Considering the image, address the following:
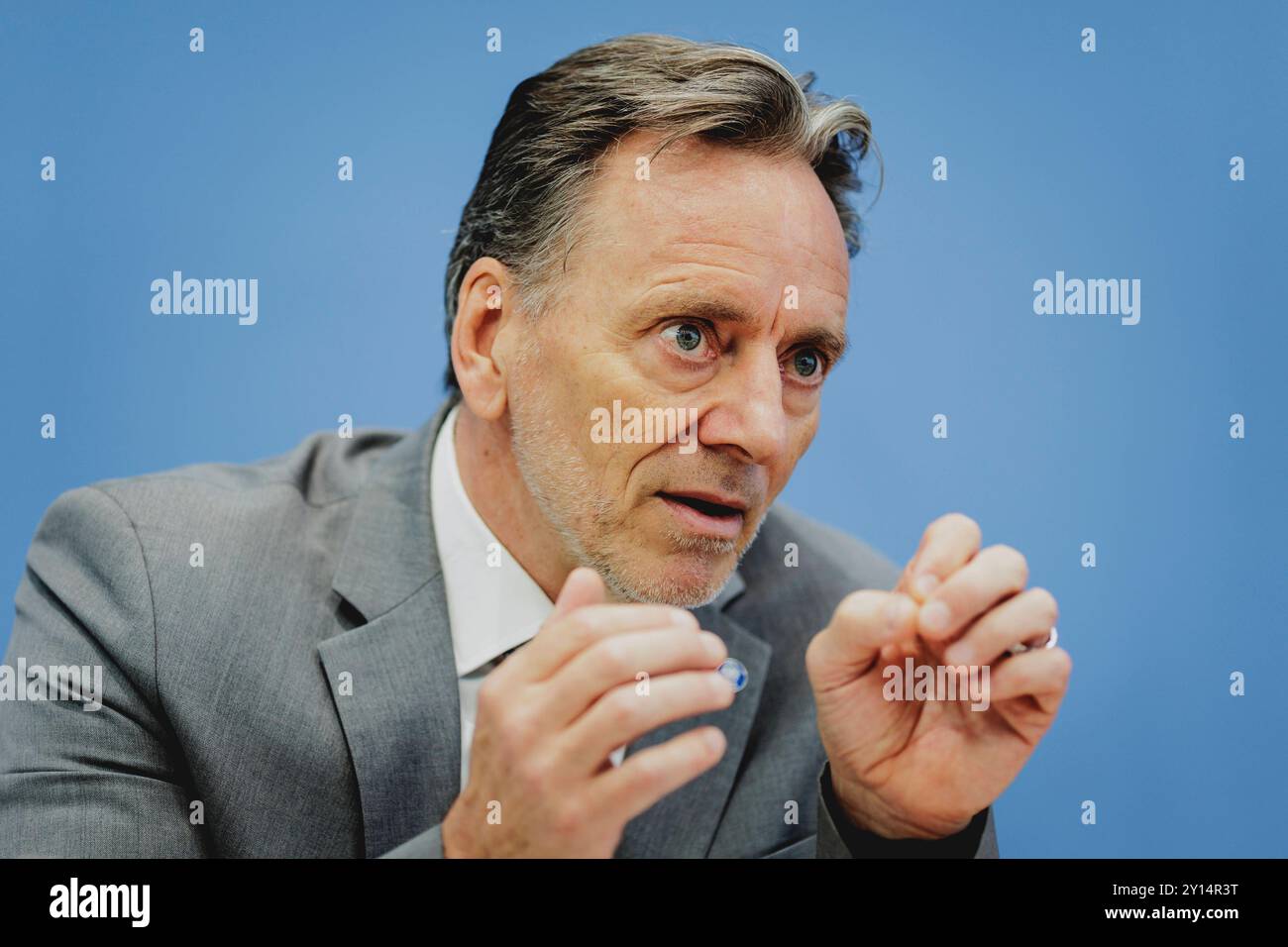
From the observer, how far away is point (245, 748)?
72.7 inches

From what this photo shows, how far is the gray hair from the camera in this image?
198cm

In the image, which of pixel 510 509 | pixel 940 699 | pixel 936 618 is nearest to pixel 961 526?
pixel 936 618

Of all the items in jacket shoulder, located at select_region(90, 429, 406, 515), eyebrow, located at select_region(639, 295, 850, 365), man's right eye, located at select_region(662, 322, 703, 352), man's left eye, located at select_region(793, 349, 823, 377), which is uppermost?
eyebrow, located at select_region(639, 295, 850, 365)

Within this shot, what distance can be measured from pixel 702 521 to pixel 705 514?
3 cm

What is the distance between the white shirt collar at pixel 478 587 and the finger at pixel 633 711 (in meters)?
0.68

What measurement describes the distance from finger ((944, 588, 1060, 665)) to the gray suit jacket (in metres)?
0.43

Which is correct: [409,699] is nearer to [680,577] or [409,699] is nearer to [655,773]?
[680,577]

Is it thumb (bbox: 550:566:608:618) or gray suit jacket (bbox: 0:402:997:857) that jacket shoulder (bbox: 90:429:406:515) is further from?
thumb (bbox: 550:566:608:618)

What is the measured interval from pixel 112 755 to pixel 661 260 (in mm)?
1194

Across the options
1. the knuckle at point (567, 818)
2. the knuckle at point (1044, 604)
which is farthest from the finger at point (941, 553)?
the knuckle at point (567, 818)

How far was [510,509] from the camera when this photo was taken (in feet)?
7.13

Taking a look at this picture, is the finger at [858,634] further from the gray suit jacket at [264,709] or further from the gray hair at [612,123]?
the gray hair at [612,123]

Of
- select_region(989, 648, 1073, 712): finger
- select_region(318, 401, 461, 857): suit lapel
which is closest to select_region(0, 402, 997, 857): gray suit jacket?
select_region(318, 401, 461, 857): suit lapel

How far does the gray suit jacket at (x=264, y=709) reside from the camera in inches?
70.4
